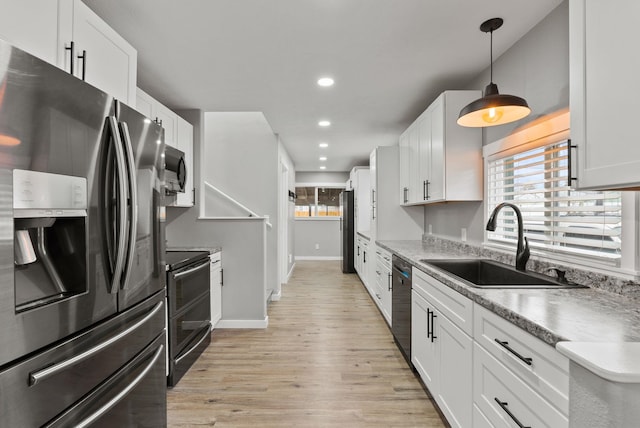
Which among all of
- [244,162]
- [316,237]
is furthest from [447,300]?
[316,237]

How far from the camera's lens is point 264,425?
194 centimetres

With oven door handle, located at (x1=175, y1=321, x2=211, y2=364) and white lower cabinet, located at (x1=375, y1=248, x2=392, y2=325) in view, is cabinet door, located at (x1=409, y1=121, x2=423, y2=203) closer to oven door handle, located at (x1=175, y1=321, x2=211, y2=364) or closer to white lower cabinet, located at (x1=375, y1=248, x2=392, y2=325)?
white lower cabinet, located at (x1=375, y1=248, x2=392, y2=325)

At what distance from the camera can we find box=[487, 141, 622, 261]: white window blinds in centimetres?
159

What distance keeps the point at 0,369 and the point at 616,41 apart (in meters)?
2.08

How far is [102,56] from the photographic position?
5.75 feet

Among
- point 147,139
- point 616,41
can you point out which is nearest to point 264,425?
point 147,139

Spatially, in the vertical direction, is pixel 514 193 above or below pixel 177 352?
above

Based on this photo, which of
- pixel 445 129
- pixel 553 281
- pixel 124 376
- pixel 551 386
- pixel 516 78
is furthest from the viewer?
pixel 445 129

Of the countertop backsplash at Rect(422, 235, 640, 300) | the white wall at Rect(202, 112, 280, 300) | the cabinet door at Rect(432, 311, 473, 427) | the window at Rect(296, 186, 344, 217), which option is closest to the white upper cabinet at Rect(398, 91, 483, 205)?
the countertop backsplash at Rect(422, 235, 640, 300)

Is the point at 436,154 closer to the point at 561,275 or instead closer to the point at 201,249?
the point at 561,275

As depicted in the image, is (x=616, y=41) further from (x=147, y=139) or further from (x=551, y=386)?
(x=147, y=139)

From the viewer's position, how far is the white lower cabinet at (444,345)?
1.59 m

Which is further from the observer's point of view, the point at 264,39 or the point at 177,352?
the point at 177,352

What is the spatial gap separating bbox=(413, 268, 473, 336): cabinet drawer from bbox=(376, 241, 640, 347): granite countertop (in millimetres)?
62
